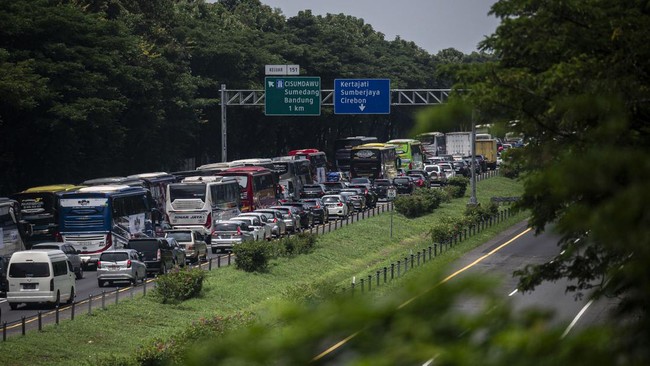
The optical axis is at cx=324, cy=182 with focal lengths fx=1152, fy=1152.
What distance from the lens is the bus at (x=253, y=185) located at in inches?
2411

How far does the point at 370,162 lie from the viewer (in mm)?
85812

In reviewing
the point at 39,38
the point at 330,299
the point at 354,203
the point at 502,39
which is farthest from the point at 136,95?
the point at 330,299

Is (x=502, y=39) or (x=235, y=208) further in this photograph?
(x=235, y=208)

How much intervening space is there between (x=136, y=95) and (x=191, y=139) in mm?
16402

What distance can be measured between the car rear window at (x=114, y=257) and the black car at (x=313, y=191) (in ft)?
104

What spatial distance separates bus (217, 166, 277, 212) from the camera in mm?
61250

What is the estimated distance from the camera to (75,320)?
30.5 m

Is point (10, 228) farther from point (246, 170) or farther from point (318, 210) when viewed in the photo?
point (318, 210)

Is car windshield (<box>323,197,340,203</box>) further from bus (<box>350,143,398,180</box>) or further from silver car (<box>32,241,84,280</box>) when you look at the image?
silver car (<box>32,241,84,280</box>)

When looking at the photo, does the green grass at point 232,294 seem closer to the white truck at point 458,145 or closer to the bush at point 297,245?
the bush at point 297,245

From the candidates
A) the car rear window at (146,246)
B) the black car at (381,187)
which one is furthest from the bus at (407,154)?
the car rear window at (146,246)

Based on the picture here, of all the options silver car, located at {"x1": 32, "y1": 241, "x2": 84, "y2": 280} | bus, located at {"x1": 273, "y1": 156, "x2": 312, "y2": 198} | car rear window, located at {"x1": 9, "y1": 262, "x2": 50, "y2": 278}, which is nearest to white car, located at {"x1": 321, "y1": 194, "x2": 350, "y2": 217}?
bus, located at {"x1": 273, "y1": 156, "x2": 312, "y2": 198}

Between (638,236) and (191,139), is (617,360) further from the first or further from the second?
(191,139)

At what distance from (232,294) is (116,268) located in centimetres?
397
